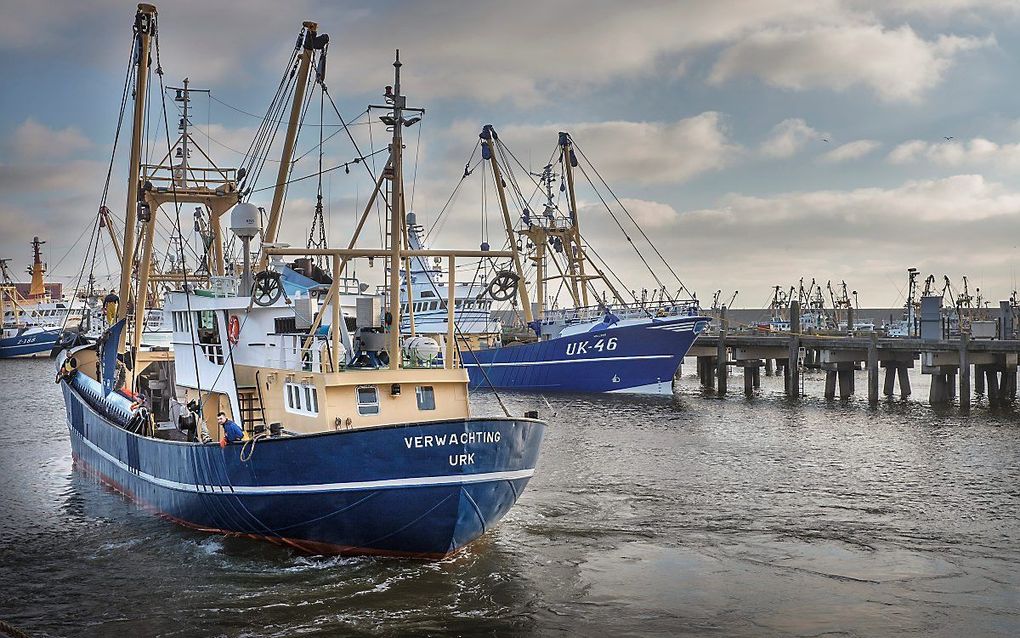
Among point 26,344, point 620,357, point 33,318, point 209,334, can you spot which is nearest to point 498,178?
point 620,357

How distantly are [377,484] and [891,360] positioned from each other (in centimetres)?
4005

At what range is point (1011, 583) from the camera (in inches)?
640

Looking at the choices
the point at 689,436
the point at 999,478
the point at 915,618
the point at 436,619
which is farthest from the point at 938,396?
the point at 436,619

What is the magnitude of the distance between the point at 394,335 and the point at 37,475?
56.0ft

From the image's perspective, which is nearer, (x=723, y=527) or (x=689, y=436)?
(x=723, y=527)

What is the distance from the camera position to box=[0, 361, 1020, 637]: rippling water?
48.2ft

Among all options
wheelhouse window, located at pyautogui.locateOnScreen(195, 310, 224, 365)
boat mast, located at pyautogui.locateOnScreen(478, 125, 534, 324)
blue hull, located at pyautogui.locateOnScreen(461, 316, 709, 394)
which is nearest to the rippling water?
wheelhouse window, located at pyautogui.locateOnScreen(195, 310, 224, 365)

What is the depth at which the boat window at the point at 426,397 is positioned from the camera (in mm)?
17875

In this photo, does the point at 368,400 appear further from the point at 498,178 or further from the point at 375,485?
the point at 498,178

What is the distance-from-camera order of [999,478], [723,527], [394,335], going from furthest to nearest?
[999,478] < [723,527] < [394,335]

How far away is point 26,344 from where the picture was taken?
99812 mm

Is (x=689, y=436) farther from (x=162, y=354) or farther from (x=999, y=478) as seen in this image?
(x=162, y=354)

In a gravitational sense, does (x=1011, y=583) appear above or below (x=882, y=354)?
below

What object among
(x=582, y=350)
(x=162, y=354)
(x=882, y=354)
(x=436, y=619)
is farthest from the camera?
(x=582, y=350)
